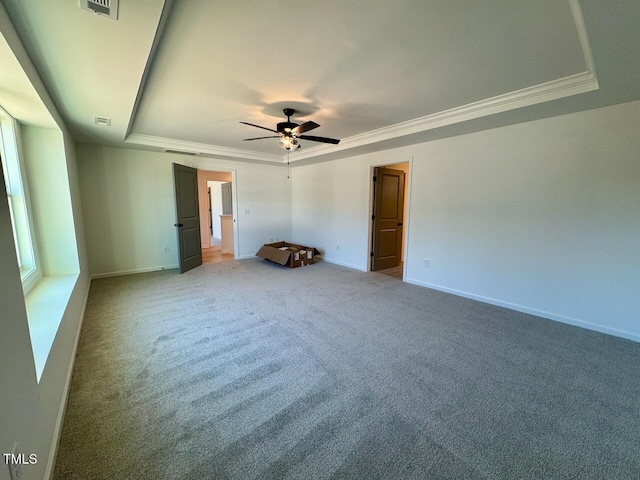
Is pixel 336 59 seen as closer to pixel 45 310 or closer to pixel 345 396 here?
pixel 345 396

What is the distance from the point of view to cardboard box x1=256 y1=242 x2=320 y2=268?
17.2 feet

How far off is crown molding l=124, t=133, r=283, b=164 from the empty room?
1.9 inches

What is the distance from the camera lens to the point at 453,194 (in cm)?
371

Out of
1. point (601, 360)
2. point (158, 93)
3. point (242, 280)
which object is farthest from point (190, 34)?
point (601, 360)

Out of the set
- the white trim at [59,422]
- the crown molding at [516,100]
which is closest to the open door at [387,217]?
the crown molding at [516,100]

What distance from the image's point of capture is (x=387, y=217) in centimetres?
522

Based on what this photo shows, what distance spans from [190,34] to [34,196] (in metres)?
2.39

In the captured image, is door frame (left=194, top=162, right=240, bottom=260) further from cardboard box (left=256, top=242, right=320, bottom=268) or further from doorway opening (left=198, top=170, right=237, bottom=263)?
cardboard box (left=256, top=242, right=320, bottom=268)

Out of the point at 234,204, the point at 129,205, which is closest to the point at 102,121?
the point at 129,205

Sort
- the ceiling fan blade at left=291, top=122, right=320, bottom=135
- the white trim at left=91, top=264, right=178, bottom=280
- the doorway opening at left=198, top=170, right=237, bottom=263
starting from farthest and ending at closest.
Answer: the doorway opening at left=198, top=170, right=237, bottom=263
the white trim at left=91, top=264, right=178, bottom=280
the ceiling fan blade at left=291, top=122, right=320, bottom=135

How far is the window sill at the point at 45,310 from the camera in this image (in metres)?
1.43

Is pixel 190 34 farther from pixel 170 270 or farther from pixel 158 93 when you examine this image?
pixel 170 270

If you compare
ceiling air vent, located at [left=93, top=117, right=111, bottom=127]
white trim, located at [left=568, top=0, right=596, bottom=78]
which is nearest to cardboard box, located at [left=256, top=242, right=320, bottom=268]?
ceiling air vent, located at [left=93, top=117, right=111, bottom=127]

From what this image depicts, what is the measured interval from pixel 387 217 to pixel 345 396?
3.97 metres
